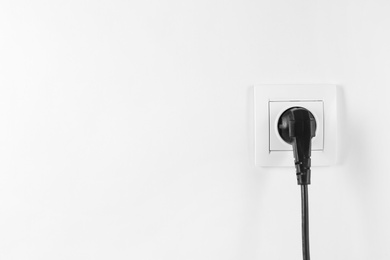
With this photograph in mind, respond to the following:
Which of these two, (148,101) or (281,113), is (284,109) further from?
(148,101)

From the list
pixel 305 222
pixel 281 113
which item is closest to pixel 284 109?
pixel 281 113

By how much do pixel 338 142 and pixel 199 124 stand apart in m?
0.19

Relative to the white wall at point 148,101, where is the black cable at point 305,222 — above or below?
below

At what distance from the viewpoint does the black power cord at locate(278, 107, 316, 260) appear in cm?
53

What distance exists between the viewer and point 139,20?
0.58 m

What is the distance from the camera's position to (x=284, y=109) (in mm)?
571

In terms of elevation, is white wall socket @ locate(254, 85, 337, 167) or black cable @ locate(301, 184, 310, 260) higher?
white wall socket @ locate(254, 85, 337, 167)

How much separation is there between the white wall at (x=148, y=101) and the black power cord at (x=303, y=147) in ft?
0.13

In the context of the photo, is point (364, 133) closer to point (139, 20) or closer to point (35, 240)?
point (139, 20)

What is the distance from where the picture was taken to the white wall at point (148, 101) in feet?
1.90

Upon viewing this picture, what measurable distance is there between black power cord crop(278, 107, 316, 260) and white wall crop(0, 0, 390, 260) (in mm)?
40

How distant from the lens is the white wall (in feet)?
1.90

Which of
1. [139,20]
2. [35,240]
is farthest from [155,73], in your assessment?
[35,240]

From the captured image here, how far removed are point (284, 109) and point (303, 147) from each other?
2.5 inches
